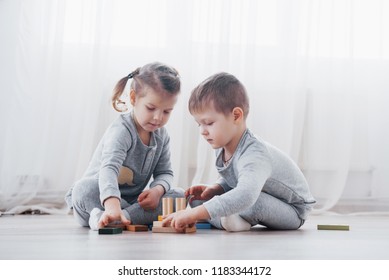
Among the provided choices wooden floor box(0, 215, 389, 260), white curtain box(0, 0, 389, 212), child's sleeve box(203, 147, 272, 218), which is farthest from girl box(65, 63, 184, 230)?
white curtain box(0, 0, 389, 212)

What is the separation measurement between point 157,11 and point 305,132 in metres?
0.79

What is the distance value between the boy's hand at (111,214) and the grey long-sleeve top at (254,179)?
20cm

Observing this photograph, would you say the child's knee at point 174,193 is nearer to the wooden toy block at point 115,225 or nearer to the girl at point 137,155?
the girl at point 137,155

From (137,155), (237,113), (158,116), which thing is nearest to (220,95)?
(237,113)

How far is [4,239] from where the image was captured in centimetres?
113

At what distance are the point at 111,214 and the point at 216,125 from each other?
31cm

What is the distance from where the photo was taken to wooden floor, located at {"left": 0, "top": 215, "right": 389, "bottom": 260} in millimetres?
890

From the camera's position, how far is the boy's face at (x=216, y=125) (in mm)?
1314

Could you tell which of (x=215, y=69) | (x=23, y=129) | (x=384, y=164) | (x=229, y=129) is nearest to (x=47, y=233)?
(x=229, y=129)

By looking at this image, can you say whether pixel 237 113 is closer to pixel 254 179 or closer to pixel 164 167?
pixel 254 179

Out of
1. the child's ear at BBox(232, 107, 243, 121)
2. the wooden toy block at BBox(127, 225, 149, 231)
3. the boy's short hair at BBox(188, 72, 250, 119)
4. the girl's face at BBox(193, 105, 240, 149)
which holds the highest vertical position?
the boy's short hair at BBox(188, 72, 250, 119)

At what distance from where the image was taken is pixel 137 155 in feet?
4.81

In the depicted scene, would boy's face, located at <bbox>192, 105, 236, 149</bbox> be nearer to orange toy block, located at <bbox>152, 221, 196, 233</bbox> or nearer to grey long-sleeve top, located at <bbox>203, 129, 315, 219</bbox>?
grey long-sleeve top, located at <bbox>203, 129, 315, 219</bbox>

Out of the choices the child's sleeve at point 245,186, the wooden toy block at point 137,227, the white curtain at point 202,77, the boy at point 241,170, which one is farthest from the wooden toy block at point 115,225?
the white curtain at point 202,77
